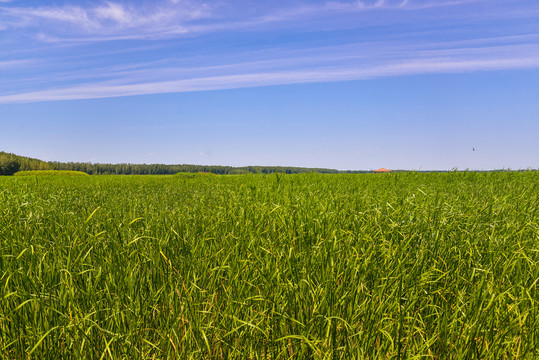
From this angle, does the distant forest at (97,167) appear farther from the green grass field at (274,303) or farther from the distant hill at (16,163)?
the green grass field at (274,303)

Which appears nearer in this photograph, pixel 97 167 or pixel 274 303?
pixel 274 303

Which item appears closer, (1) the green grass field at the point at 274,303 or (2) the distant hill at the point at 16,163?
(1) the green grass field at the point at 274,303

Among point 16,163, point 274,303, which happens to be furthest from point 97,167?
point 274,303

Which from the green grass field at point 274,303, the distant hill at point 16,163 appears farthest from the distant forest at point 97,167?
the green grass field at point 274,303

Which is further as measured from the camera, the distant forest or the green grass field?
the distant forest

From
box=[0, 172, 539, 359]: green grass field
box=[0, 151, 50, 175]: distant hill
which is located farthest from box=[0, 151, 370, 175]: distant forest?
box=[0, 172, 539, 359]: green grass field

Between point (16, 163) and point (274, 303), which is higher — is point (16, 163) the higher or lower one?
the higher one

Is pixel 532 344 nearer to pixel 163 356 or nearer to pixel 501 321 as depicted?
pixel 501 321

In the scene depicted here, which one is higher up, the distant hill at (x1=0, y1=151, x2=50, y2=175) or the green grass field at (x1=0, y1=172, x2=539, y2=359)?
the distant hill at (x1=0, y1=151, x2=50, y2=175)

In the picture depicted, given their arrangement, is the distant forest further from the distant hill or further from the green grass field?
the green grass field

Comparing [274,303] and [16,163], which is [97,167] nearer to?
[16,163]

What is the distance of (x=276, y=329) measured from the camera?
2.18 meters

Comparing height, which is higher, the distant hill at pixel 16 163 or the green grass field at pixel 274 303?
the distant hill at pixel 16 163

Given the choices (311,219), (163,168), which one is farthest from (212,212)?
(163,168)
